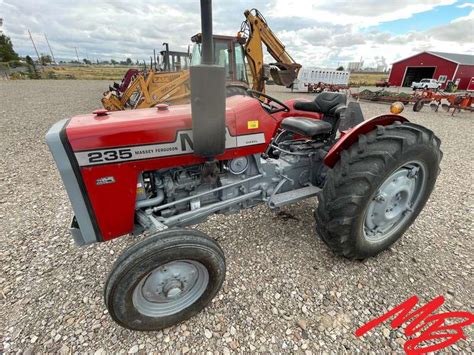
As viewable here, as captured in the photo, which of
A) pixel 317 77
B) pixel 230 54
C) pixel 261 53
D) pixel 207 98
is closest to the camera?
pixel 207 98

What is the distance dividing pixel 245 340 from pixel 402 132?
1.84 meters

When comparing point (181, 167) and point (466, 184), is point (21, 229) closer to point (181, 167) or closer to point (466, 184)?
point (181, 167)

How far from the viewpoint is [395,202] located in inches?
89.1

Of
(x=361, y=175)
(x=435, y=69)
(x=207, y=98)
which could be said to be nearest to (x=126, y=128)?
(x=207, y=98)

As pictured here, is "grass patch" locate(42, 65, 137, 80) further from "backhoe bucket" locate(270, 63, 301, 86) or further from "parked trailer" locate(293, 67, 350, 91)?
"backhoe bucket" locate(270, 63, 301, 86)

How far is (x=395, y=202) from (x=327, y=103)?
1.18 metres

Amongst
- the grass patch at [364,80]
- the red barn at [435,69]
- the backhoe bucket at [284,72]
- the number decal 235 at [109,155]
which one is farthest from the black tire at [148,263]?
the red barn at [435,69]

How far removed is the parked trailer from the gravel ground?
1673cm

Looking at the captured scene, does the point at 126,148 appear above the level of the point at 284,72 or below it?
above

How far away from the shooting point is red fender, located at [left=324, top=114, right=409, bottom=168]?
6.44ft

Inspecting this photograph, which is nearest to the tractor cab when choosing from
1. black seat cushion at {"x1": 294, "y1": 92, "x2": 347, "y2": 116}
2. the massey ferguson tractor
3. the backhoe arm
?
the backhoe arm

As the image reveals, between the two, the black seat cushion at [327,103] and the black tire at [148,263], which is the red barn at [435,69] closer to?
the black seat cushion at [327,103]

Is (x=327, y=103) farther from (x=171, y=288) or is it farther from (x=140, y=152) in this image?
(x=171, y=288)

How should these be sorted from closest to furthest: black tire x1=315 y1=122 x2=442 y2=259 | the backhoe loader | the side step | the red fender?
black tire x1=315 y1=122 x2=442 y2=259 < the red fender < the side step < the backhoe loader
